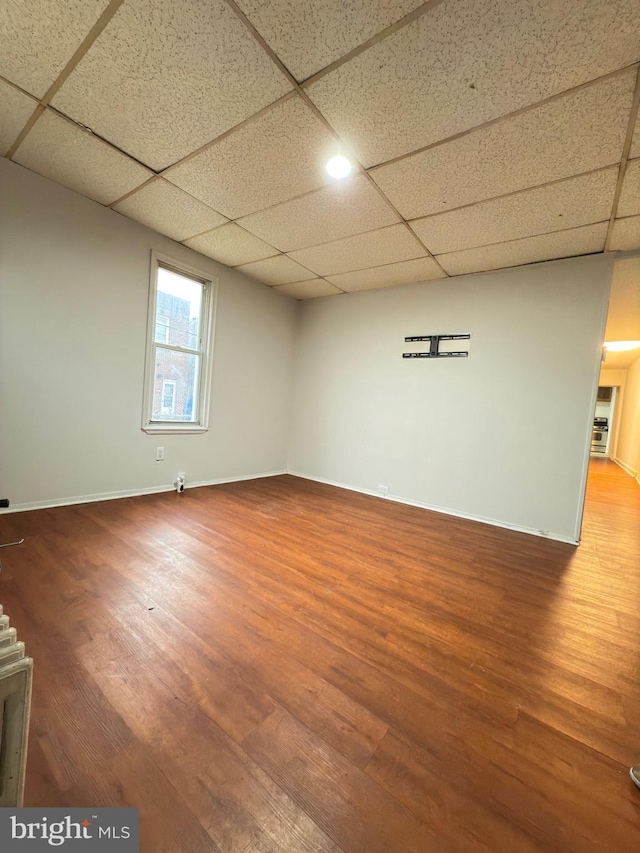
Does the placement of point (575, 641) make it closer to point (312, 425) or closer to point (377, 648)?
point (377, 648)

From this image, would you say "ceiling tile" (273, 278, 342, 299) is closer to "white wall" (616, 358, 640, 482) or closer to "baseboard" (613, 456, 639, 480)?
"white wall" (616, 358, 640, 482)

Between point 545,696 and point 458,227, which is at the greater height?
point 458,227

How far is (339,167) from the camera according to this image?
2072 millimetres

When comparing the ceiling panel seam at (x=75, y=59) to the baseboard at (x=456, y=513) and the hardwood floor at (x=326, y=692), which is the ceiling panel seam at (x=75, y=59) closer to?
the hardwood floor at (x=326, y=692)

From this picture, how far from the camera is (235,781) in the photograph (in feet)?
3.00

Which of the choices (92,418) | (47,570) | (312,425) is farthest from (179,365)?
(47,570)

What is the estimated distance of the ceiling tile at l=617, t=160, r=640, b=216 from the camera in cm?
186

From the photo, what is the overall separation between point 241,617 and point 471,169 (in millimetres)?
2928

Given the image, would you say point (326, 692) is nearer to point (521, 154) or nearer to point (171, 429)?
point (521, 154)

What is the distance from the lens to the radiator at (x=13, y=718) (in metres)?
0.62

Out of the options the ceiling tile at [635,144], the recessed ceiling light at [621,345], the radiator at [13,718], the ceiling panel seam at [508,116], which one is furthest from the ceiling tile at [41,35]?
the recessed ceiling light at [621,345]

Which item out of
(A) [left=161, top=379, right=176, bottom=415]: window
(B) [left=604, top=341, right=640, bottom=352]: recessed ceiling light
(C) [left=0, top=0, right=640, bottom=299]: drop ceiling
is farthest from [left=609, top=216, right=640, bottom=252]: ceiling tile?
(B) [left=604, top=341, right=640, bottom=352]: recessed ceiling light

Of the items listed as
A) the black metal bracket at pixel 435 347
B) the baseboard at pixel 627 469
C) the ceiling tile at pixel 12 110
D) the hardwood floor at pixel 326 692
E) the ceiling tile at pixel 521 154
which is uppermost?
the ceiling tile at pixel 12 110

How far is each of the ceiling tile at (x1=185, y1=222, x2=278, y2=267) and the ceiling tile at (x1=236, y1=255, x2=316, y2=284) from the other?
4.7 inches
